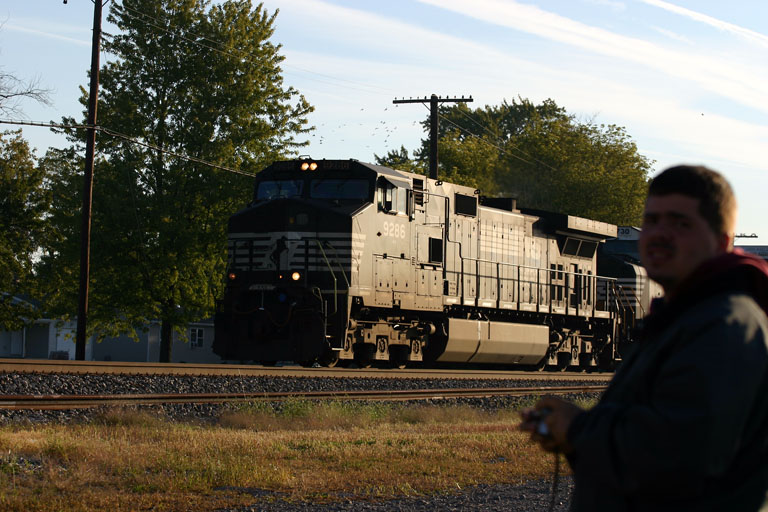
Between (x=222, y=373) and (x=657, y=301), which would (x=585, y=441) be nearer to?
(x=657, y=301)

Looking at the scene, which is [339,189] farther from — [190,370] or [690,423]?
[690,423]

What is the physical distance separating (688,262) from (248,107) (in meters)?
27.9

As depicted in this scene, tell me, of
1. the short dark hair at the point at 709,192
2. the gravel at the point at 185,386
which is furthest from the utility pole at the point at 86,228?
the short dark hair at the point at 709,192

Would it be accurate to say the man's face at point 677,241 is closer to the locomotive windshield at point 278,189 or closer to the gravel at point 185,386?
the gravel at point 185,386

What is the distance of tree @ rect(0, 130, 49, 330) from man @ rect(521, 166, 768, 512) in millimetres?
28496

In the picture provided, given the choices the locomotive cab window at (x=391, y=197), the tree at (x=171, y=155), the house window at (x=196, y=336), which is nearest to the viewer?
the locomotive cab window at (x=391, y=197)

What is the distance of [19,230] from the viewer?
2906 centimetres

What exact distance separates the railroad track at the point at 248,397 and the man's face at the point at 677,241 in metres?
10.8

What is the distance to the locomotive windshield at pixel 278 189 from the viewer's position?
19.0 m

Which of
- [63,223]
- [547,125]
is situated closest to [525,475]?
[63,223]

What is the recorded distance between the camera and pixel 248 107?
1162 inches

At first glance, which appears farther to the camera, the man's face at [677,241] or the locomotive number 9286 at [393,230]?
the locomotive number 9286 at [393,230]

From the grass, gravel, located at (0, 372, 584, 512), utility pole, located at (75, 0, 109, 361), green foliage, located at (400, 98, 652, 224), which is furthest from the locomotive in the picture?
green foliage, located at (400, 98, 652, 224)

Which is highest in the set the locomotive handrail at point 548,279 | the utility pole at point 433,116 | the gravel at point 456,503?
the utility pole at point 433,116
